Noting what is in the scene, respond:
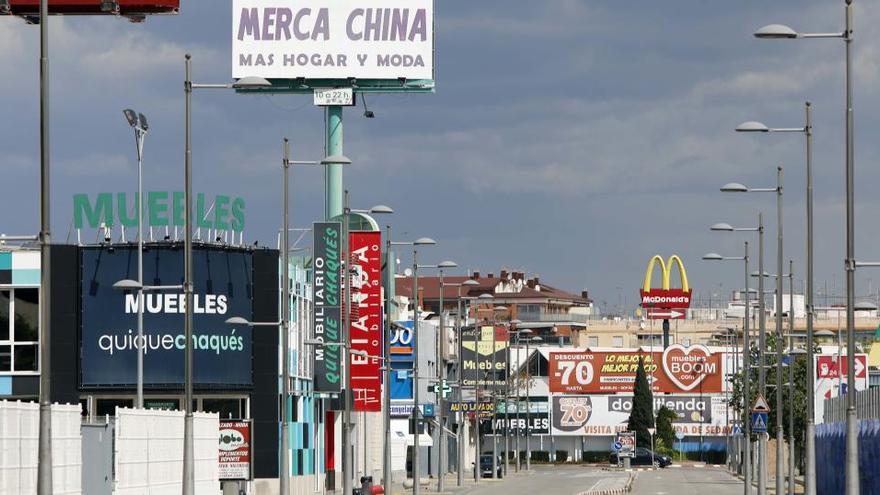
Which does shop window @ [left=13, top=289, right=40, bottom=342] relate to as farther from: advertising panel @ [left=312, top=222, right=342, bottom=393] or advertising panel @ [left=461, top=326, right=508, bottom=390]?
advertising panel @ [left=461, top=326, right=508, bottom=390]

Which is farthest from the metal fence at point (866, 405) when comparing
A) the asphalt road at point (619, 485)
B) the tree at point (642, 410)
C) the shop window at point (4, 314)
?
the tree at point (642, 410)

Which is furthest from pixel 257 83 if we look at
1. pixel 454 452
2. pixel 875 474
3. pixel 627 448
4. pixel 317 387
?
pixel 454 452

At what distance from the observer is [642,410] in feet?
558

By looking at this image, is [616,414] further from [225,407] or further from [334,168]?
[225,407]

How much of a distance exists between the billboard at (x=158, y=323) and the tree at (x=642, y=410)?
4015 inches

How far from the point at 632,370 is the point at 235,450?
12772cm

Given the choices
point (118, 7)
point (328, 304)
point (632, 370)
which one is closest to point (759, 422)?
point (118, 7)

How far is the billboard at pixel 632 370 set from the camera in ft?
584

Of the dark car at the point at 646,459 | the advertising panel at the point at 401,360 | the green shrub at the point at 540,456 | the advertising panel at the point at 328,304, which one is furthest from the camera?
the green shrub at the point at 540,456

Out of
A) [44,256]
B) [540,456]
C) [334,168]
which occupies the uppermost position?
[334,168]

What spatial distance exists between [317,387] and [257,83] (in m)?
39.6

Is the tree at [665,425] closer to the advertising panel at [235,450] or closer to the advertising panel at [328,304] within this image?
the advertising panel at [328,304]

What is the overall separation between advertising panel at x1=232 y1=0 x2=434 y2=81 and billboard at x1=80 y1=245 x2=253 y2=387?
19.8 metres

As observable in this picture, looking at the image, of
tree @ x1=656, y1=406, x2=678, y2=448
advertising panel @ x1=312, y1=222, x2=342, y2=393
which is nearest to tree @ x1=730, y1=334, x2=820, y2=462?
advertising panel @ x1=312, y1=222, x2=342, y2=393
